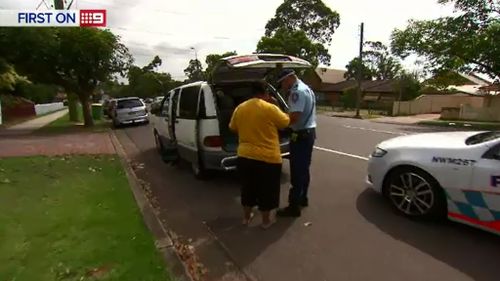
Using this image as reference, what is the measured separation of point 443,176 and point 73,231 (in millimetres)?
4236

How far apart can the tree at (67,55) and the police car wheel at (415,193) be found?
16683mm

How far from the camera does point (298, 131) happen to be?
534 cm

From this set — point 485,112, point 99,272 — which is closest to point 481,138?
point 99,272

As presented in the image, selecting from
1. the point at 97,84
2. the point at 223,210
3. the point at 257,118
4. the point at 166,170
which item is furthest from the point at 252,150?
the point at 97,84

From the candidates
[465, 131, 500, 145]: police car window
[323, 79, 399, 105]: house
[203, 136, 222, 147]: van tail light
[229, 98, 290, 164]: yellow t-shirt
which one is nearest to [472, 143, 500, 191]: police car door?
[465, 131, 500, 145]: police car window

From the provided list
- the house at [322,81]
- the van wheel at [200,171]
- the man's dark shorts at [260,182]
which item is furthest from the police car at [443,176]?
the house at [322,81]

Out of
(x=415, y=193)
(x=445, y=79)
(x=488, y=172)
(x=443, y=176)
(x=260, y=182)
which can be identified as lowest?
(x=415, y=193)

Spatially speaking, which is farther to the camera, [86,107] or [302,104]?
[86,107]

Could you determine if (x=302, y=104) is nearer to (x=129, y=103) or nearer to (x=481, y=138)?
(x=481, y=138)

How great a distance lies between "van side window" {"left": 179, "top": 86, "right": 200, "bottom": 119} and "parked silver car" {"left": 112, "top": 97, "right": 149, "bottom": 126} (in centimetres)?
1374

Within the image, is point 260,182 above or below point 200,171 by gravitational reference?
above

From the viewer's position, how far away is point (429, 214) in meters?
5.00

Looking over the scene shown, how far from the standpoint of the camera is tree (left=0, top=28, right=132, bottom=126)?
17.6 m

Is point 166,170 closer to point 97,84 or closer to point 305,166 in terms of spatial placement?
point 305,166
